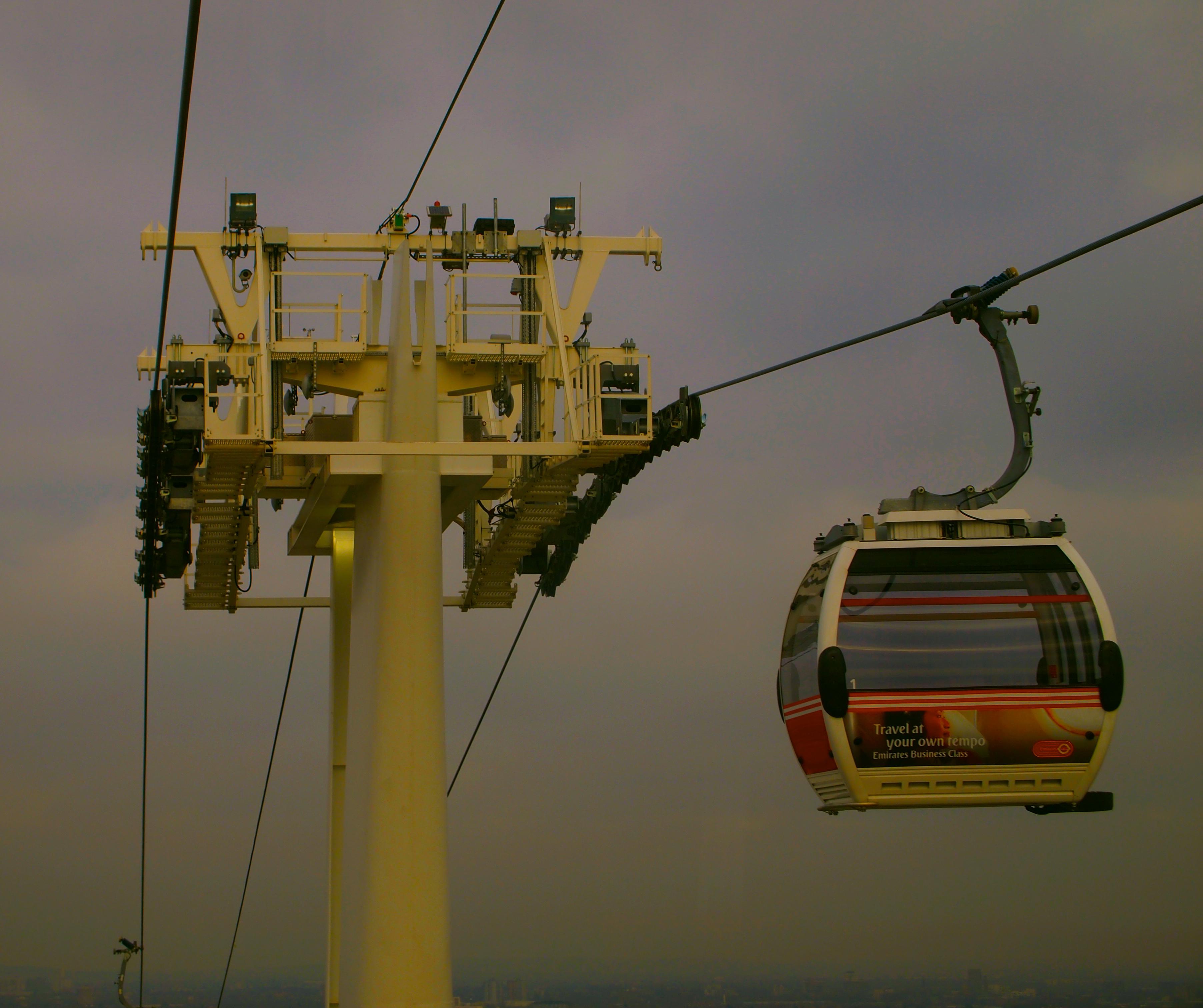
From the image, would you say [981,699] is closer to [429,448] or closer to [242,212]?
[429,448]

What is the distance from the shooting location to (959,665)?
1165 cm

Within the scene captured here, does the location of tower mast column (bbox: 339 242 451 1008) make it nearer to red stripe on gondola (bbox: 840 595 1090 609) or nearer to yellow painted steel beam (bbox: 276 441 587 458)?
yellow painted steel beam (bbox: 276 441 587 458)

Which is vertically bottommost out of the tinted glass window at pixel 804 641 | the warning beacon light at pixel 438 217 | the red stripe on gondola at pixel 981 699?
the red stripe on gondola at pixel 981 699

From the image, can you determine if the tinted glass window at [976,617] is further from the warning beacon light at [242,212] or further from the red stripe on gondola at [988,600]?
the warning beacon light at [242,212]

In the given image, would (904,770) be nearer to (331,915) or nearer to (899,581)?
(899,581)

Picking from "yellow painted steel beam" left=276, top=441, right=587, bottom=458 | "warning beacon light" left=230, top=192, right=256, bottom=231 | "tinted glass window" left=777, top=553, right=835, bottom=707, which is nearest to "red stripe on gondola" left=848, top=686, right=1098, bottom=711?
"tinted glass window" left=777, top=553, right=835, bottom=707

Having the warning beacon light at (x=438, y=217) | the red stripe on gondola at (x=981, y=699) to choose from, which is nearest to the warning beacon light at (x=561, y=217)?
the warning beacon light at (x=438, y=217)

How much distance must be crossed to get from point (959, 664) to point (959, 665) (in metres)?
0.01

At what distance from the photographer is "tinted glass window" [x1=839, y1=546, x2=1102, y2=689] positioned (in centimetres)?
1153

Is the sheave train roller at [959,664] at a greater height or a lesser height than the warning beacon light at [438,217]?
lesser

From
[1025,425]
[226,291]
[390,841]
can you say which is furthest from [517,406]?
[1025,425]

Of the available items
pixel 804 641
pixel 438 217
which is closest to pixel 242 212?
pixel 438 217

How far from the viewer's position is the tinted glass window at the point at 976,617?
11531mm

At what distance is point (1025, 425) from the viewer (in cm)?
1220
